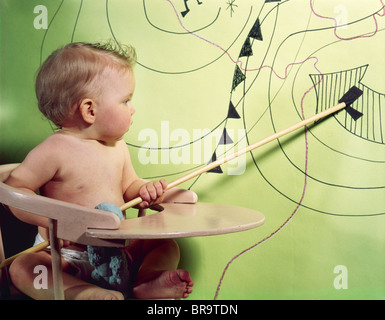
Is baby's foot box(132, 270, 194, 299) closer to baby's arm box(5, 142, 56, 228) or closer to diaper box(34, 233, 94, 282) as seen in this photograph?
diaper box(34, 233, 94, 282)

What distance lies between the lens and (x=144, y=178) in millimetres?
1344

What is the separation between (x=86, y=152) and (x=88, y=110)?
3.9 inches

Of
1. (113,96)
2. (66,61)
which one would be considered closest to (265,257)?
(113,96)

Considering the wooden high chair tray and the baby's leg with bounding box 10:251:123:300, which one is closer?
the wooden high chair tray

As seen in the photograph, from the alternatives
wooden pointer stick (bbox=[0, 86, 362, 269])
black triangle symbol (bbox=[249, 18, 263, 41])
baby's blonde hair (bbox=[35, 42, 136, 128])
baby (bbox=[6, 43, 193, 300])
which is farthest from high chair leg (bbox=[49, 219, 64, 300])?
black triangle symbol (bbox=[249, 18, 263, 41])

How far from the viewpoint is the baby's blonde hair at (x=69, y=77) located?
43.8 inches

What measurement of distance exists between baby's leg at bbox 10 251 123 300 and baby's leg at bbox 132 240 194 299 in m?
0.09

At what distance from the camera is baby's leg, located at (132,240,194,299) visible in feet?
3.46

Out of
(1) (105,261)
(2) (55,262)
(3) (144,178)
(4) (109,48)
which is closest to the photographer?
(2) (55,262)

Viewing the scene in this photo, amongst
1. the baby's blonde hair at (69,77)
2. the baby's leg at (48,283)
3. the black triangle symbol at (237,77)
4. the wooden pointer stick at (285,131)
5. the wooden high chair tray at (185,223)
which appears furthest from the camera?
the black triangle symbol at (237,77)

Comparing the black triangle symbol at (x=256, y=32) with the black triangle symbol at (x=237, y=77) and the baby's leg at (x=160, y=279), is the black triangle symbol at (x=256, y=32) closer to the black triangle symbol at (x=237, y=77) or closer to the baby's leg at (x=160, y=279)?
the black triangle symbol at (x=237, y=77)

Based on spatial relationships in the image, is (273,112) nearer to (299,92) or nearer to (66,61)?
(299,92)

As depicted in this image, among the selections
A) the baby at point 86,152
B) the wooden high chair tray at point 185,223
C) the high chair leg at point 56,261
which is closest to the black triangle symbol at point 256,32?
the baby at point 86,152
